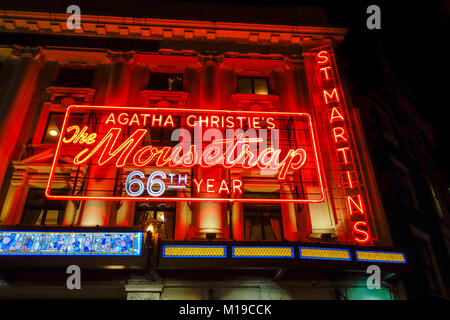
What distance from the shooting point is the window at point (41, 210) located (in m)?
12.3

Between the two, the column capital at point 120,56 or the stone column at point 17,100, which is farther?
the column capital at point 120,56

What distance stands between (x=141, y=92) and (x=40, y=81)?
15.3 ft

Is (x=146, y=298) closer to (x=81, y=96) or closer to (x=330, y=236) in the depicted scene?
(x=330, y=236)

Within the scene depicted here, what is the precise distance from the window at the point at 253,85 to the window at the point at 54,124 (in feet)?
24.4

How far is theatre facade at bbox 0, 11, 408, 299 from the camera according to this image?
10.0 m

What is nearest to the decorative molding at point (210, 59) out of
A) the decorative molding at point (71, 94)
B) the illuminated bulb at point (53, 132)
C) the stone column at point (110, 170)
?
the stone column at point (110, 170)

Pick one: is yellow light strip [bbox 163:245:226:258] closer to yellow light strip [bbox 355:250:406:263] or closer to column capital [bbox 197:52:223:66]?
yellow light strip [bbox 355:250:406:263]

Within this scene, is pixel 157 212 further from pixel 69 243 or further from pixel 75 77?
pixel 75 77

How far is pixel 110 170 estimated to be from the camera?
511 inches

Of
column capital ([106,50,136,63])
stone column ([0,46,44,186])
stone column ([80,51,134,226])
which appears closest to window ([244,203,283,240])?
stone column ([80,51,134,226])

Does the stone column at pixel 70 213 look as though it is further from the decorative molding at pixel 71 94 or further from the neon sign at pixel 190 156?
the decorative molding at pixel 71 94

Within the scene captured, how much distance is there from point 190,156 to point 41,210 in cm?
583
